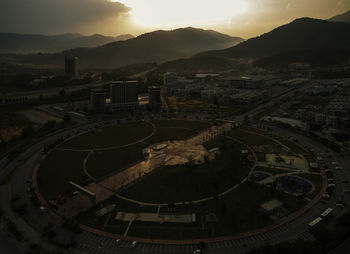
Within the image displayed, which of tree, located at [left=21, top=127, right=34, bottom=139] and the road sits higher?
tree, located at [left=21, top=127, right=34, bottom=139]

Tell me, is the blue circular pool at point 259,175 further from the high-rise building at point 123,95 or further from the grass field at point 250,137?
the high-rise building at point 123,95

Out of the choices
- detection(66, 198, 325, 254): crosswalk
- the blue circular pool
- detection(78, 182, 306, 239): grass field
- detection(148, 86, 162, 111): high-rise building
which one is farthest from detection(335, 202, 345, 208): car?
detection(148, 86, 162, 111): high-rise building

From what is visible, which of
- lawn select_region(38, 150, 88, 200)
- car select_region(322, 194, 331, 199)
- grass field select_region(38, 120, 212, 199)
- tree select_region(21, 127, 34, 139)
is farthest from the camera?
tree select_region(21, 127, 34, 139)

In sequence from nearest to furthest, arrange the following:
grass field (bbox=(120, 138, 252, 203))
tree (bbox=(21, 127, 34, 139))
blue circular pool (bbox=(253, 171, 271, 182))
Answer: grass field (bbox=(120, 138, 252, 203)) < blue circular pool (bbox=(253, 171, 271, 182)) < tree (bbox=(21, 127, 34, 139))

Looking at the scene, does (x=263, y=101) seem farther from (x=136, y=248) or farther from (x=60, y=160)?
(x=136, y=248)

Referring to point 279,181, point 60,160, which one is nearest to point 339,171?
point 279,181

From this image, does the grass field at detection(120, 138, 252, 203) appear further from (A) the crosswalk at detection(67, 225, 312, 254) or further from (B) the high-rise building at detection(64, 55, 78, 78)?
(B) the high-rise building at detection(64, 55, 78, 78)
